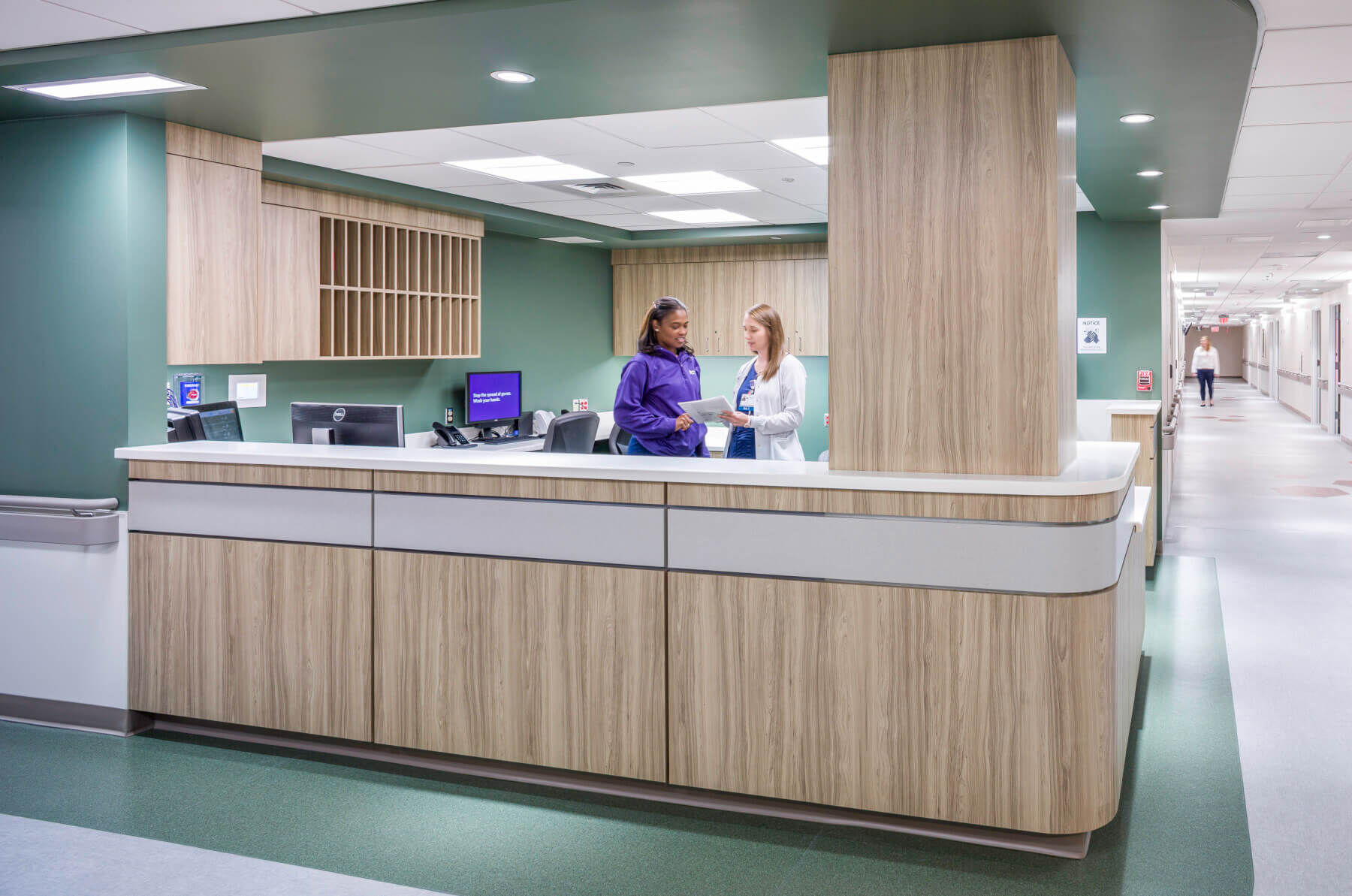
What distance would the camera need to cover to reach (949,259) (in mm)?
3232

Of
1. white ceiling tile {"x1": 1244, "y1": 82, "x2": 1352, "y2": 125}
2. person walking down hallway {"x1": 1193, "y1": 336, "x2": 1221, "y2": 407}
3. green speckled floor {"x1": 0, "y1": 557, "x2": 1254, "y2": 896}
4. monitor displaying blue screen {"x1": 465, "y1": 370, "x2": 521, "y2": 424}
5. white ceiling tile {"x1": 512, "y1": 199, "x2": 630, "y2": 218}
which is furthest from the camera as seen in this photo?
person walking down hallway {"x1": 1193, "y1": 336, "x2": 1221, "y2": 407}

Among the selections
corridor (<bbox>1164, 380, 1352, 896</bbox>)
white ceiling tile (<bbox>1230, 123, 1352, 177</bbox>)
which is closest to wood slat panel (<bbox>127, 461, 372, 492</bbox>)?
corridor (<bbox>1164, 380, 1352, 896</bbox>)

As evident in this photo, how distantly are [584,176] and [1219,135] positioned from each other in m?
3.40

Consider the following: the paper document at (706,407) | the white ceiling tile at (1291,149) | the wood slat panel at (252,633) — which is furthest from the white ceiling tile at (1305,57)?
the wood slat panel at (252,633)

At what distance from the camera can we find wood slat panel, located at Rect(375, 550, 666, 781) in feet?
11.1

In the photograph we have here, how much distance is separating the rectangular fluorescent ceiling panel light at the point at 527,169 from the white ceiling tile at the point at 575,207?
37.3 inches

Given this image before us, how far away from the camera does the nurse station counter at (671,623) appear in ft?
9.79

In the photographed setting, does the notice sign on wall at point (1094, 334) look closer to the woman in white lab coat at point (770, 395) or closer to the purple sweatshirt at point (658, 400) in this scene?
the woman in white lab coat at point (770, 395)

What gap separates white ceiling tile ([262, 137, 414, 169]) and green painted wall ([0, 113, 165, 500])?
1328mm

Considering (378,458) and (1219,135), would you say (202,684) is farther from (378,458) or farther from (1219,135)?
(1219,135)

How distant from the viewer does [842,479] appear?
10.2 feet

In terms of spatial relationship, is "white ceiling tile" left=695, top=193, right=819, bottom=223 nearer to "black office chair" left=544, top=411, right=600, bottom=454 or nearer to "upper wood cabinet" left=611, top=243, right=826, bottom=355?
"upper wood cabinet" left=611, top=243, right=826, bottom=355

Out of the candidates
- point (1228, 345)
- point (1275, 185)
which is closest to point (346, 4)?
point (1275, 185)

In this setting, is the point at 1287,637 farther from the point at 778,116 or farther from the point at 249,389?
the point at 249,389
